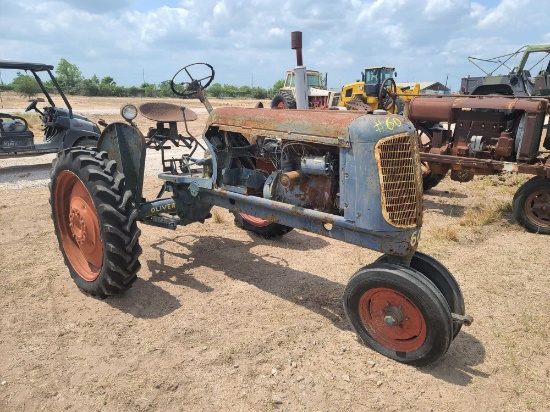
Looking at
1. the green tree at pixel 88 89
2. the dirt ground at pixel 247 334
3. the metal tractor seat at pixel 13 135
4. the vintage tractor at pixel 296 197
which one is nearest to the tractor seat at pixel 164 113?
the vintage tractor at pixel 296 197

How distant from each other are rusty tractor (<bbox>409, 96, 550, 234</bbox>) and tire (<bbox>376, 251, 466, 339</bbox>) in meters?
3.38

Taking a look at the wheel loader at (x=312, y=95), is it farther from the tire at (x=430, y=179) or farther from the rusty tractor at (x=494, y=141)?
the rusty tractor at (x=494, y=141)

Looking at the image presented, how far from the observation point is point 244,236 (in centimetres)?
537

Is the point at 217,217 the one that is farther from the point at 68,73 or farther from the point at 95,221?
the point at 68,73

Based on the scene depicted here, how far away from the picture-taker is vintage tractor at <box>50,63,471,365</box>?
2.83 meters

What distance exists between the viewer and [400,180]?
9.46 ft

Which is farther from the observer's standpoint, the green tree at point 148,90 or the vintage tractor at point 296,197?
the green tree at point 148,90

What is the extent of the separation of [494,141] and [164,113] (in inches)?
185

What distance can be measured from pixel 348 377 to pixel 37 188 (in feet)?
22.0

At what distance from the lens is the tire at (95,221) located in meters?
3.51

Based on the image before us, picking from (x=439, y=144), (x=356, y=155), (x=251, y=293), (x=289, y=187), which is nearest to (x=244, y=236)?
(x=251, y=293)

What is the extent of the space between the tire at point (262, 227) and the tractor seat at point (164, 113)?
126cm

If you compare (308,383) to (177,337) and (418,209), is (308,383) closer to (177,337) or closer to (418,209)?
(177,337)

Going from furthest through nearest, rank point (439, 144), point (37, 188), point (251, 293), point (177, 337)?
point (37, 188) < point (439, 144) < point (251, 293) < point (177, 337)
